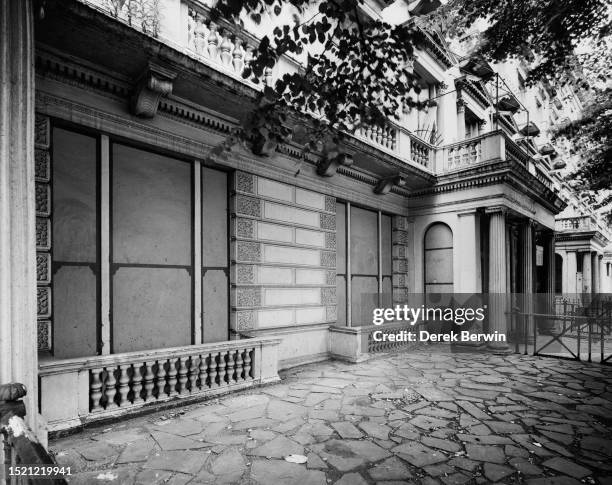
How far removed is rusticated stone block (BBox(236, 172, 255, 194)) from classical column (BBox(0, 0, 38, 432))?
399cm

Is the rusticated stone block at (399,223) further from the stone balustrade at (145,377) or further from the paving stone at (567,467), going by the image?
the paving stone at (567,467)

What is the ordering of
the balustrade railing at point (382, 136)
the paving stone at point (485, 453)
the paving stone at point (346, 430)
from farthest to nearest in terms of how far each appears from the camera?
the balustrade railing at point (382, 136), the paving stone at point (346, 430), the paving stone at point (485, 453)

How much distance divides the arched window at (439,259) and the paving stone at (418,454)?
24.7ft

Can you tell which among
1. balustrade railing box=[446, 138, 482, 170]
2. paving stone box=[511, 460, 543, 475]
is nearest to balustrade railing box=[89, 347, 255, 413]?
paving stone box=[511, 460, 543, 475]

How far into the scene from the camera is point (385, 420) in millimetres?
4883

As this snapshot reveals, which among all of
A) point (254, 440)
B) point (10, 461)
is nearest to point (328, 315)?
point (254, 440)

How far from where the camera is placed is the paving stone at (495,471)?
3520 mm

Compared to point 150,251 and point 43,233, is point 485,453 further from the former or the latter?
point 43,233

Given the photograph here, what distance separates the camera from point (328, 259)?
28.9 ft

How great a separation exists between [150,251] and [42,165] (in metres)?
1.87

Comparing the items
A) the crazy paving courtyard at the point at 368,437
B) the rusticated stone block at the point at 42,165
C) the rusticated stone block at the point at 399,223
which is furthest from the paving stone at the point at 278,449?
the rusticated stone block at the point at 399,223

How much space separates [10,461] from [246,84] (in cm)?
568

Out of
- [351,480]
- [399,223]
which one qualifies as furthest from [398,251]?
[351,480]

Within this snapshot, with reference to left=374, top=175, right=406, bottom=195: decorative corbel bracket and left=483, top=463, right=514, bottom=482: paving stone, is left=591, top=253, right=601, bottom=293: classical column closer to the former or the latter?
left=374, top=175, right=406, bottom=195: decorative corbel bracket
